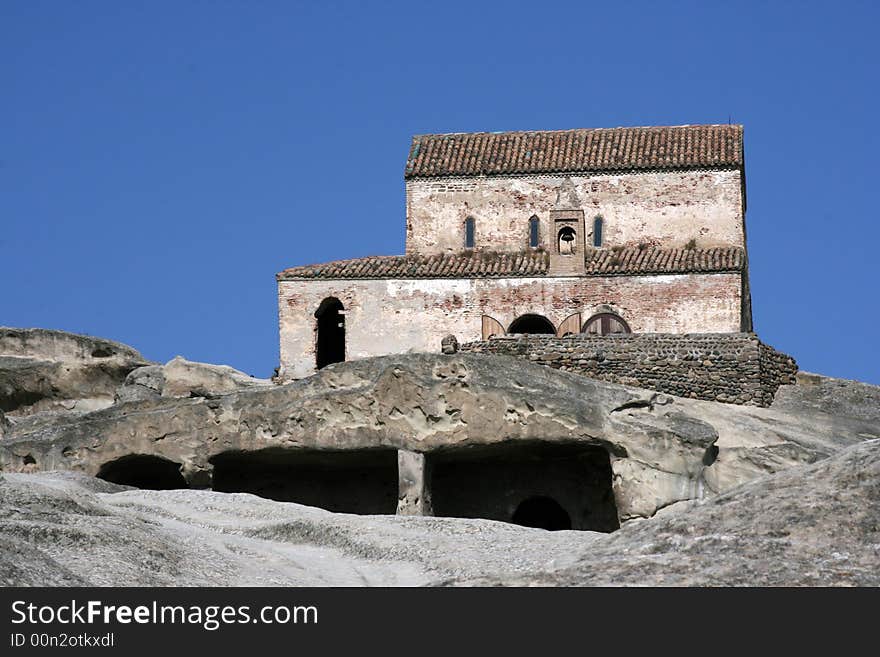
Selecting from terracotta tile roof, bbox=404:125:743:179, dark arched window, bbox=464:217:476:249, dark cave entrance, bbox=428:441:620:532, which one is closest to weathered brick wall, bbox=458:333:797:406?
dark cave entrance, bbox=428:441:620:532

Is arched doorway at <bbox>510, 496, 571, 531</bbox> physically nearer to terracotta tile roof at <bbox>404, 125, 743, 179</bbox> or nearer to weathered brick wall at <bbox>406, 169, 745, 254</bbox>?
weathered brick wall at <bbox>406, 169, 745, 254</bbox>

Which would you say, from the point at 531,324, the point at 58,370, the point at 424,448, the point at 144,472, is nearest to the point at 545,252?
the point at 531,324

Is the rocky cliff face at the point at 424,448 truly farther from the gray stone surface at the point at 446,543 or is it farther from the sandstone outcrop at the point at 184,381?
the sandstone outcrop at the point at 184,381

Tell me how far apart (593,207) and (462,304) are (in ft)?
15.9

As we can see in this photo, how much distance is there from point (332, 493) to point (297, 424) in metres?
1.75

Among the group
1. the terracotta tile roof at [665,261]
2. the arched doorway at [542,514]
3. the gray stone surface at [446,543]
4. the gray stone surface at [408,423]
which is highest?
the terracotta tile roof at [665,261]

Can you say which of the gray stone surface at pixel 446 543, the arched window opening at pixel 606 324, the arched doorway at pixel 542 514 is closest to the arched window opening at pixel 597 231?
the arched window opening at pixel 606 324

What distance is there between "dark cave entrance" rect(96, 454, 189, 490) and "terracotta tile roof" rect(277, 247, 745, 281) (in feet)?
36.9

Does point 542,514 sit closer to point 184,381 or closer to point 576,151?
point 184,381

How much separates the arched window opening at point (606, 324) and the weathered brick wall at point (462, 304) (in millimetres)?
212

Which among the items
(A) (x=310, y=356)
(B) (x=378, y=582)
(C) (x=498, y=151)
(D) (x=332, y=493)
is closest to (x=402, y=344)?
(A) (x=310, y=356)

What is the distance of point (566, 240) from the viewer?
45.0 m

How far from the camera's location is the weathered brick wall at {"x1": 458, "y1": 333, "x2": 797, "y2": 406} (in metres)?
33.3

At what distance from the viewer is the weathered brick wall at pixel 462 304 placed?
43031mm
